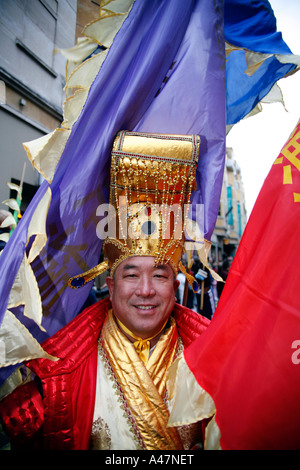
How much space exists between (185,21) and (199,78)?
0.33 m

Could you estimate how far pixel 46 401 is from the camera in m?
1.27

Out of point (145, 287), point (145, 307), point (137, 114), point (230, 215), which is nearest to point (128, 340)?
point (145, 307)

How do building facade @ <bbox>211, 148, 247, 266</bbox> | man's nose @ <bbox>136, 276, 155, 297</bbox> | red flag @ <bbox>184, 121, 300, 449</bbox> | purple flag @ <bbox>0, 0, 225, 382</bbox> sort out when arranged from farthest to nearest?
1. building facade @ <bbox>211, 148, 247, 266</bbox>
2. man's nose @ <bbox>136, 276, 155, 297</bbox>
3. purple flag @ <bbox>0, 0, 225, 382</bbox>
4. red flag @ <bbox>184, 121, 300, 449</bbox>

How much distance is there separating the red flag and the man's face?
0.46m

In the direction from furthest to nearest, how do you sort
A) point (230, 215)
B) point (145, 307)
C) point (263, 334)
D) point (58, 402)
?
point (230, 215) < point (145, 307) < point (58, 402) < point (263, 334)

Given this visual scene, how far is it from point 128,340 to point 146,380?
0.25 meters

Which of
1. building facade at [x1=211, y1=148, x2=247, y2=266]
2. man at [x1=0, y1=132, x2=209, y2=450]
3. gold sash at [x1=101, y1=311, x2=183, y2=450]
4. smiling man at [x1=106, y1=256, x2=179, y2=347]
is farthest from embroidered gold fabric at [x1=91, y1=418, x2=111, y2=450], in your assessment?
building facade at [x1=211, y1=148, x2=247, y2=266]

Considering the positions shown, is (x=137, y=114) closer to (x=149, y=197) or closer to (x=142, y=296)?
(x=149, y=197)

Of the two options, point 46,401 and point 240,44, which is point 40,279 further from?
point 240,44

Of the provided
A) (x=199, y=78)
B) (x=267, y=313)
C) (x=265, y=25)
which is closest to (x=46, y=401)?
(x=267, y=313)

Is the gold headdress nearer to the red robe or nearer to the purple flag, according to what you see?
the purple flag

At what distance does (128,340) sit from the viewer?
161cm

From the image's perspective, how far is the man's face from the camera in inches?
61.6

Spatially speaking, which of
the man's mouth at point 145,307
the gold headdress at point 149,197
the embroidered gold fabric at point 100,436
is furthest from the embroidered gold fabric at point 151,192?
the embroidered gold fabric at point 100,436
